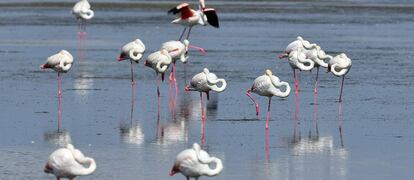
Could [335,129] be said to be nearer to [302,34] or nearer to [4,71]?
[4,71]

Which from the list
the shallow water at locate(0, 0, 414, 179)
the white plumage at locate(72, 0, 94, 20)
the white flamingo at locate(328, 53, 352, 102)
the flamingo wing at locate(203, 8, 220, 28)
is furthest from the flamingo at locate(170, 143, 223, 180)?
the white plumage at locate(72, 0, 94, 20)

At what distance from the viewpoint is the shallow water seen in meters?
11.9

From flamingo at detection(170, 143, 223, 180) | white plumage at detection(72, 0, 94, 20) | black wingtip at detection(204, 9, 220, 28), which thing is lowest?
flamingo at detection(170, 143, 223, 180)

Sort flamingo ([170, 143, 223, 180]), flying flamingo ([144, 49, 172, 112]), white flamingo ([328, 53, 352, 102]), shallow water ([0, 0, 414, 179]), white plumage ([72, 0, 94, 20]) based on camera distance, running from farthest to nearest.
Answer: white plumage ([72, 0, 94, 20]) → flying flamingo ([144, 49, 172, 112]) → white flamingo ([328, 53, 352, 102]) → shallow water ([0, 0, 414, 179]) → flamingo ([170, 143, 223, 180])

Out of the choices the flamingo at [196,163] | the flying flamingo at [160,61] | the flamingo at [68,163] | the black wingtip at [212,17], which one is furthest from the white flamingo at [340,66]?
the black wingtip at [212,17]

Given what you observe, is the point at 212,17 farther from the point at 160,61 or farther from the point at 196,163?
the point at 196,163

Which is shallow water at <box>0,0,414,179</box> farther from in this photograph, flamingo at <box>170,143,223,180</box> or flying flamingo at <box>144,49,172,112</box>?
flamingo at <box>170,143,223,180</box>

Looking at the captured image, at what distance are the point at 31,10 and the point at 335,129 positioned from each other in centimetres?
2774

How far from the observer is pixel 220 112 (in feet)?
52.3

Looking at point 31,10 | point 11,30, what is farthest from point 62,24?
point 31,10

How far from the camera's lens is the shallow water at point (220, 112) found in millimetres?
11867

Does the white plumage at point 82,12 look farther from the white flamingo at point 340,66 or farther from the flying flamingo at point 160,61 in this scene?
the white flamingo at point 340,66

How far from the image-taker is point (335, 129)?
1433 cm

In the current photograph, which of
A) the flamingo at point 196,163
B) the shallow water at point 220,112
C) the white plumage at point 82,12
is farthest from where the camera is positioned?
the white plumage at point 82,12
